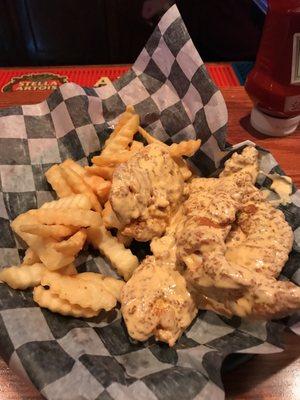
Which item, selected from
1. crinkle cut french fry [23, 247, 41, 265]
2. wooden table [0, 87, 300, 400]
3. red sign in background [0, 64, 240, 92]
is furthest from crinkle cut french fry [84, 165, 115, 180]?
red sign in background [0, 64, 240, 92]

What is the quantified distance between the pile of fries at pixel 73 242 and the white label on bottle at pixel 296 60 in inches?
27.7

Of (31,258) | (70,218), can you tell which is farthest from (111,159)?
(31,258)

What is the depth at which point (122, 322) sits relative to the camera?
1259mm

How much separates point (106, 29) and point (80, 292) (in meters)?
3.25

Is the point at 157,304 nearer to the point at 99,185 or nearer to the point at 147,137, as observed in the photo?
the point at 99,185

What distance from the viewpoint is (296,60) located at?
1851mm

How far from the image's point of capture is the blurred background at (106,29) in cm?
366

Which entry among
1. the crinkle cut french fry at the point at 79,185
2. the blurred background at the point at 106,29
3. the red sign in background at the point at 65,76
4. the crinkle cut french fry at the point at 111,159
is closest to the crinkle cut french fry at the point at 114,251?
the crinkle cut french fry at the point at 79,185

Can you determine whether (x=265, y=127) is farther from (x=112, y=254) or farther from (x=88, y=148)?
(x=112, y=254)

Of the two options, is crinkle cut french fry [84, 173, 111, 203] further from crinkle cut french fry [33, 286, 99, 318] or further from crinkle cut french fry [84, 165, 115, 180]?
crinkle cut french fry [33, 286, 99, 318]

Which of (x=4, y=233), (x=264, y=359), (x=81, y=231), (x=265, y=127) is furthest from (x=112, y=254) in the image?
(x=265, y=127)

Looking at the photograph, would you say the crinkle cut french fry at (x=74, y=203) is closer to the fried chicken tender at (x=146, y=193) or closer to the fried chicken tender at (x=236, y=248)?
the fried chicken tender at (x=146, y=193)

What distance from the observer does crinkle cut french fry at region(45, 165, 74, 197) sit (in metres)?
1.47

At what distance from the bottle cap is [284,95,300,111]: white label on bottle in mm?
87
